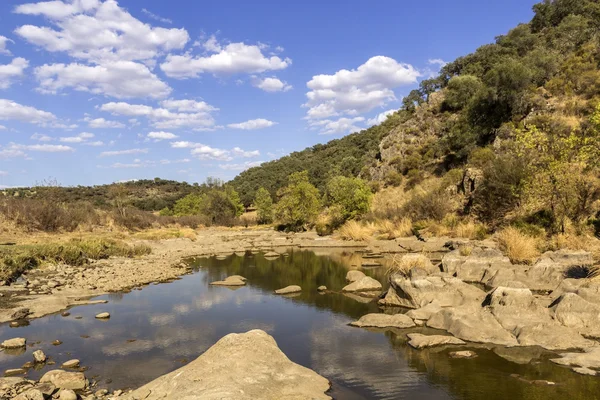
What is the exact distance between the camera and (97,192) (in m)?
94.6

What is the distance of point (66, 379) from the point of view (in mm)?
9133

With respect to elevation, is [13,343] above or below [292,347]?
above

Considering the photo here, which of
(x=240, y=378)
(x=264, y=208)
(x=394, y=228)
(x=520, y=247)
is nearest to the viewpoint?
(x=240, y=378)

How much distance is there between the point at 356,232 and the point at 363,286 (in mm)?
18420

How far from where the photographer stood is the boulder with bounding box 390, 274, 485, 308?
48.5ft

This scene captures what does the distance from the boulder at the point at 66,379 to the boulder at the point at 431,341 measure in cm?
829

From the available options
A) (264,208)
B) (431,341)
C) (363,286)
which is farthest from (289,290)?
(264,208)

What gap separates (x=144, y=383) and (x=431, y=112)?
6271 cm

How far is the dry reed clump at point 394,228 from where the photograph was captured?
34562 mm

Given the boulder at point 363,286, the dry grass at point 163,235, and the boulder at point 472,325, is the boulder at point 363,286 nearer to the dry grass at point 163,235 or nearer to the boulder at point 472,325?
the boulder at point 472,325

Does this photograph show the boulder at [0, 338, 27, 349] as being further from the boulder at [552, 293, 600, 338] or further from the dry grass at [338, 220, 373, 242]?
the dry grass at [338, 220, 373, 242]

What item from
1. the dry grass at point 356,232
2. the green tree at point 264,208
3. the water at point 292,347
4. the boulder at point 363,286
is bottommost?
the water at point 292,347

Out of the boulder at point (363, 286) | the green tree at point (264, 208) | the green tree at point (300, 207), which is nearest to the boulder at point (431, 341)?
the boulder at point (363, 286)

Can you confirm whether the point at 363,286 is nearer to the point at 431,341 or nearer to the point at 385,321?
the point at 385,321
